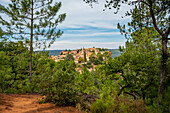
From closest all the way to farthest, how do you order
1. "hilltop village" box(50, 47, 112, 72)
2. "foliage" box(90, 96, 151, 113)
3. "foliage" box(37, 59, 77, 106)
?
"foliage" box(90, 96, 151, 113)
"foliage" box(37, 59, 77, 106)
"hilltop village" box(50, 47, 112, 72)

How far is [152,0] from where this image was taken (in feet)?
15.5

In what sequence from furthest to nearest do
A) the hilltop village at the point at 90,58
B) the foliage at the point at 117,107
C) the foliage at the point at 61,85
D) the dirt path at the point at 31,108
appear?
the hilltop village at the point at 90,58 → the foliage at the point at 61,85 → the dirt path at the point at 31,108 → the foliage at the point at 117,107

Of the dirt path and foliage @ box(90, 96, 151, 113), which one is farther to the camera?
the dirt path

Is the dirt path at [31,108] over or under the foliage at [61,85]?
under

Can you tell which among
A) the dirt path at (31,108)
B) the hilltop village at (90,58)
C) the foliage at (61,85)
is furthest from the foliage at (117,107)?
the hilltop village at (90,58)

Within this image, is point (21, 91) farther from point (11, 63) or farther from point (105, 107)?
point (105, 107)

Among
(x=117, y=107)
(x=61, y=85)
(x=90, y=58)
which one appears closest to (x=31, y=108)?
(x=61, y=85)

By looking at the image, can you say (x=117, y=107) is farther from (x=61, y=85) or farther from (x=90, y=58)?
(x=90, y=58)

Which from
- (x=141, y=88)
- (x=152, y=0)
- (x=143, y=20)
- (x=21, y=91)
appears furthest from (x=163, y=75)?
(x=21, y=91)

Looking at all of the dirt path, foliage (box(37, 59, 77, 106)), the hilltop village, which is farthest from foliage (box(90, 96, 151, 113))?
the hilltop village

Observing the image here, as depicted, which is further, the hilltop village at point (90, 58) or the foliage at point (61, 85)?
the hilltop village at point (90, 58)

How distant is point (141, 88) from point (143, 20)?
2.85m

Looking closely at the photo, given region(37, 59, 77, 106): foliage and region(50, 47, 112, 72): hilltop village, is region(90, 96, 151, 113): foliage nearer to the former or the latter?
region(37, 59, 77, 106): foliage

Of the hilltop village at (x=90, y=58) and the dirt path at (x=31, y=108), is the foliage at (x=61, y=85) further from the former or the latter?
the hilltop village at (x=90, y=58)
